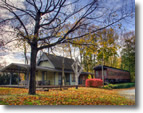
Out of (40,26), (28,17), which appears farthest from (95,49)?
(28,17)

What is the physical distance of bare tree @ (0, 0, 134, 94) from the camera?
597 cm

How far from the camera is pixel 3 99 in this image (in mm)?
A: 5215

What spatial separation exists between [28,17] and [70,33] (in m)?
1.85

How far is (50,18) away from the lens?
6.29m

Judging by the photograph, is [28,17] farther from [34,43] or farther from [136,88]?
[136,88]

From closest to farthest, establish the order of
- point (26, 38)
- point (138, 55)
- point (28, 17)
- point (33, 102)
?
point (33, 102) < point (138, 55) < point (26, 38) < point (28, 17)

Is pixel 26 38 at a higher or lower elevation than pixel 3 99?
higher

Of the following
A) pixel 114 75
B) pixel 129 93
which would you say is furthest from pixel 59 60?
pixel 129 93

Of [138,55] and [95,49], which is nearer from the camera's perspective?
[138,55]

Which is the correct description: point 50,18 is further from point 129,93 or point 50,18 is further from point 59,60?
point 59,60

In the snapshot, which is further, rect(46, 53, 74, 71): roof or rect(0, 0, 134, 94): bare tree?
rect(46, 53, 74, 71): roof

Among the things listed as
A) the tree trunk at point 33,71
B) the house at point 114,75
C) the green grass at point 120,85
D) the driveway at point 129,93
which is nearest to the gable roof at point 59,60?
the tree trunk at point 33,71

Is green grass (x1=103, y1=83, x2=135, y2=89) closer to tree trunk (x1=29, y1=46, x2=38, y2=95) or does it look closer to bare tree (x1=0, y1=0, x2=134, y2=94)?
bare tree (x1=0, y1=0, x2=134, y2=94)

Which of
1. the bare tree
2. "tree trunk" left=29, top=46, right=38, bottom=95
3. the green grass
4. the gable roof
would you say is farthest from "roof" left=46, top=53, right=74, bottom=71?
the green grass
